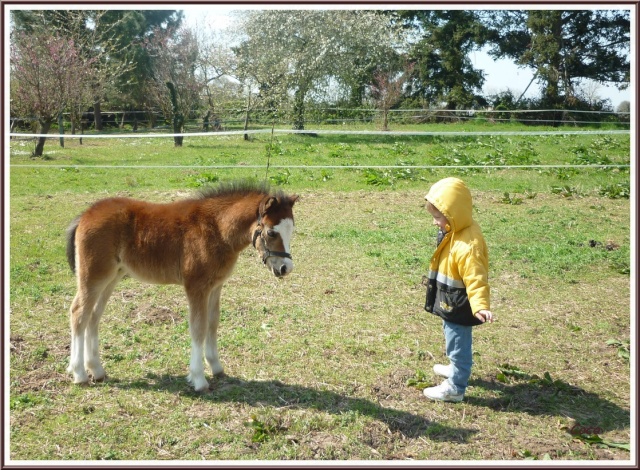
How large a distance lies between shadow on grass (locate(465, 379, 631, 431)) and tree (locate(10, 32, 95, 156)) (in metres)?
16.8

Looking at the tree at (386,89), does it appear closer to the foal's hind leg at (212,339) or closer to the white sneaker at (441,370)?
the white sneaker at (441,370)

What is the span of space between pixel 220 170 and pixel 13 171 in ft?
19.0

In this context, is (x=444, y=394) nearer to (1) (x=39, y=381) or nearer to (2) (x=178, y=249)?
(2) (x=178, y=249)

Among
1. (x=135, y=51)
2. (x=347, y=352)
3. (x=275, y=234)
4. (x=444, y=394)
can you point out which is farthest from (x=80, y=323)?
(x=135, y=51)

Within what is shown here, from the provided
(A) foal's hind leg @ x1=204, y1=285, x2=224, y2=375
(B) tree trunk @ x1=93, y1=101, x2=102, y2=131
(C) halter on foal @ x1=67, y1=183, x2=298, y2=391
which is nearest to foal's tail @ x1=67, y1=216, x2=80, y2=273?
(C) halter on foal @ x1=67, y1=183, x2=298, y2=391

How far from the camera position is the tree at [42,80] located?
18344 mm

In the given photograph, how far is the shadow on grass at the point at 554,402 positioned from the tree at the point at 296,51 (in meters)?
20.5

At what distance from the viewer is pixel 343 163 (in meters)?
16.0

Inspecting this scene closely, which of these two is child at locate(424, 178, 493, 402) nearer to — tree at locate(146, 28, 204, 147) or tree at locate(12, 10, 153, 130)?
tree at locate(146, 28, 204, 147)

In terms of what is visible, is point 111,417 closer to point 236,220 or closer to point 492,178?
point 236,220

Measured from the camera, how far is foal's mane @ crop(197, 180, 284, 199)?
192 inches

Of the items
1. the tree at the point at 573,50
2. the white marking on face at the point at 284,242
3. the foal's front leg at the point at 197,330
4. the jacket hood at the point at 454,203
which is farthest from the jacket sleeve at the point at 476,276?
the tree at the point at 573,50

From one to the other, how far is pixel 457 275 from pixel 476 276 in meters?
0.24

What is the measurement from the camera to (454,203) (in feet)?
14.4
